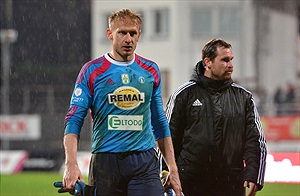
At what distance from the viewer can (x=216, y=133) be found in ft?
24.5

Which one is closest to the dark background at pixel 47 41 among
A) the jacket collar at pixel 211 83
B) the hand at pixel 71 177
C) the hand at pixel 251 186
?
the jacket collar at pixel 211 83

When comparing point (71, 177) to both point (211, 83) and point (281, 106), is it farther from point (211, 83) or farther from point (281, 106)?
point (281, 106)

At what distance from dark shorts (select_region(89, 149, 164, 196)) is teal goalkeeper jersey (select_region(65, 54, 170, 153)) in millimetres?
66

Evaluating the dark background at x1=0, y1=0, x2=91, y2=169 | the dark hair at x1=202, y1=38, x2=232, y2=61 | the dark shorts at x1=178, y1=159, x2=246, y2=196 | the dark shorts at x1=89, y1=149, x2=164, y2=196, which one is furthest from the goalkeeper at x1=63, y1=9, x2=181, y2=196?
the dark background at x1=0, y1=0, x2=91, y2=169

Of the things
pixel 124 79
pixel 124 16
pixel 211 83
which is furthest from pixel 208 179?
pixel 124 16

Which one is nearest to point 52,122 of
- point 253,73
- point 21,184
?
point 21,184

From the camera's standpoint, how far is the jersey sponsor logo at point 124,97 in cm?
630

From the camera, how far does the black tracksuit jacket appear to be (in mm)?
7457

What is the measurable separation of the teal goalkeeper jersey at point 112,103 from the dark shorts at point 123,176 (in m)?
0.07

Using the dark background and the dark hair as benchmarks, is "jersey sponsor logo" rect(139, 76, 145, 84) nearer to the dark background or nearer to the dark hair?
the dark hair

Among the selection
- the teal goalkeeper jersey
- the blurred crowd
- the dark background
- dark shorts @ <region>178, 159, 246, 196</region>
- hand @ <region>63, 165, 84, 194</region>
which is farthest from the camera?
the dark background

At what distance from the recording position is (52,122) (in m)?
31.7

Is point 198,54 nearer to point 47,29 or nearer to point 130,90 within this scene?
point 47,29

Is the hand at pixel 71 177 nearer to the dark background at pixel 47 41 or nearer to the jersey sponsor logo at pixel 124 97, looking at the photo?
the jersey sponsor logo at pixel 124 97
